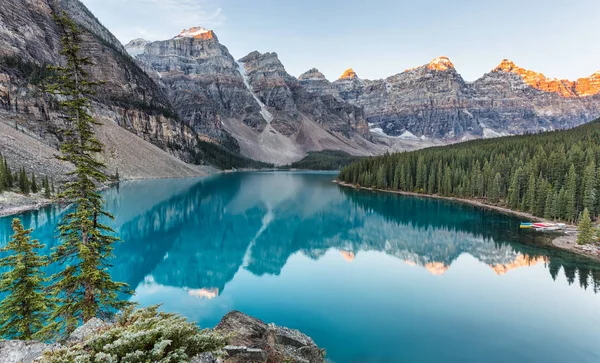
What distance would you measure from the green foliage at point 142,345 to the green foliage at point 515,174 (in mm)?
61285

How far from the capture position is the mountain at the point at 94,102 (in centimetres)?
8950

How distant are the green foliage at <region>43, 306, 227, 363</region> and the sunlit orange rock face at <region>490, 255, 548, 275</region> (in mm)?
31215

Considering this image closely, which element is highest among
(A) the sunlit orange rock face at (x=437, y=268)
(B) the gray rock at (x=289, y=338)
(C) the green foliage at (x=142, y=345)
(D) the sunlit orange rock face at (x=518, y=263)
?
(C) the green foliage at (x=142, y=345)

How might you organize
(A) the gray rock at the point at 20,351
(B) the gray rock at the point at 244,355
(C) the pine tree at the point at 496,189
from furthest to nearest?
(C) the pine tree at the point at 496,189 < (B) the gray rock at the point at 244,355 < (A) the gray rock at the point at 20,351

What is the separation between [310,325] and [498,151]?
86.8m

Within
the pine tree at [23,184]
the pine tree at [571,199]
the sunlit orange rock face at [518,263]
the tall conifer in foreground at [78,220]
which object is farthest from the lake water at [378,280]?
the pine tree at [23,184]

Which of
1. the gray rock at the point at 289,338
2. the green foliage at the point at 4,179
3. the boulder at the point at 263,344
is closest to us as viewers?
the boulder at the point at 263,344

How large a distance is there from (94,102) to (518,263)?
143564mm

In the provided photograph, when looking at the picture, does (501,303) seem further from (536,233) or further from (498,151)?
(498,151)

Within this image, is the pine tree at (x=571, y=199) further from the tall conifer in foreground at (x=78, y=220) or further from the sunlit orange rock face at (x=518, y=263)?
the tall conifer in foreground at (x=78, y=220)

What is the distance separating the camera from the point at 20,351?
25.3 feet

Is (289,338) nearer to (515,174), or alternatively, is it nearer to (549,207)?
(549,207)

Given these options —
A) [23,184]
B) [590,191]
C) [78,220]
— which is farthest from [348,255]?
[23,184]

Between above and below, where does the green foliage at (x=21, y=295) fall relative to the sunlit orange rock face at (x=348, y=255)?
above
